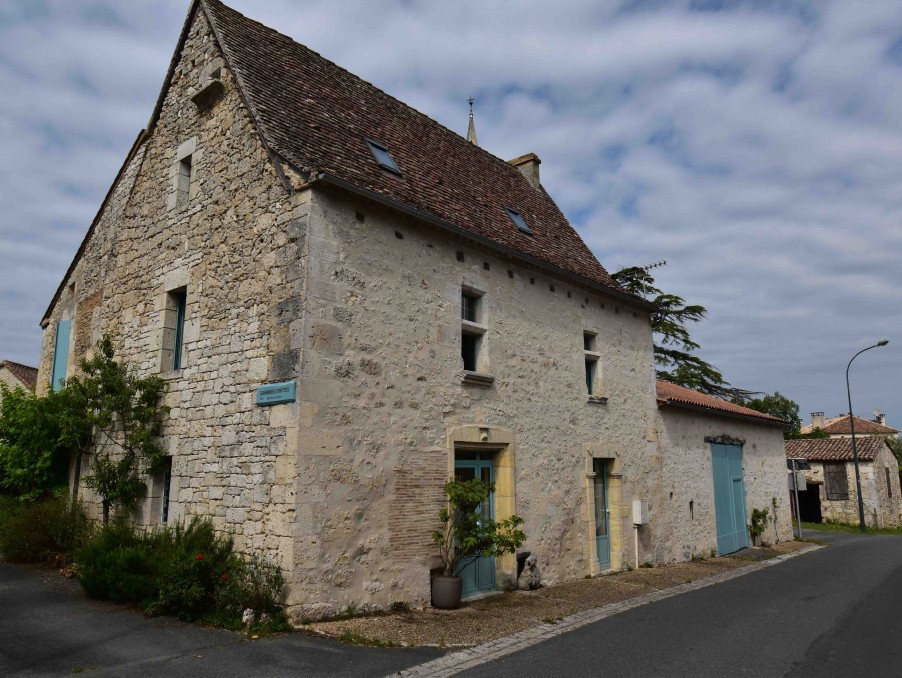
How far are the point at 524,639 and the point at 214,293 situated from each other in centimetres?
584

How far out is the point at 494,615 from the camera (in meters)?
7.94

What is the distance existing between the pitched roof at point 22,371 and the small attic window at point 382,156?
1490cm

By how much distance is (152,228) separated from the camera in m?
10.4

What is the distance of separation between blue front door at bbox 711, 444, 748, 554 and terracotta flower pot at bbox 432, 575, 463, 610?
9.27m

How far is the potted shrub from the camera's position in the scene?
820 cm

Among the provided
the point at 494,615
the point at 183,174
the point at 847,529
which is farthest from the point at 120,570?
the point at 847,529

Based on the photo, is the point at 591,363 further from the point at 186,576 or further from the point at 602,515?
the point at 186,576

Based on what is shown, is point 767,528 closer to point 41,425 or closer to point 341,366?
point 341,366

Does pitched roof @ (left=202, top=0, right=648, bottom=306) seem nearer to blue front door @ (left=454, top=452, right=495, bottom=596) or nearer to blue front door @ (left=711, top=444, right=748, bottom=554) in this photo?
blue front door @ (left=454, top=452, right=495, bottom=596)

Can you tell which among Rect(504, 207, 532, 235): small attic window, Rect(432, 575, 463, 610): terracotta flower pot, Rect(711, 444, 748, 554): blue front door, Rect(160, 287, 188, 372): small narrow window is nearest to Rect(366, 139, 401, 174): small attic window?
Rect(504, 207, 532, 235): small attic window

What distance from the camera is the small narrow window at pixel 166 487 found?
909cm

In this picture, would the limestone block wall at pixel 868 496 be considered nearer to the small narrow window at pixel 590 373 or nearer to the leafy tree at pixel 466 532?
the small narrow window at pixel 590 373

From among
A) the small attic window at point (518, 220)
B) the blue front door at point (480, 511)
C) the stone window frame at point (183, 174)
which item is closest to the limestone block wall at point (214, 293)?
the stone window frame at point (183, 174)

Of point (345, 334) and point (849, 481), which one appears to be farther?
point (849, 481)
